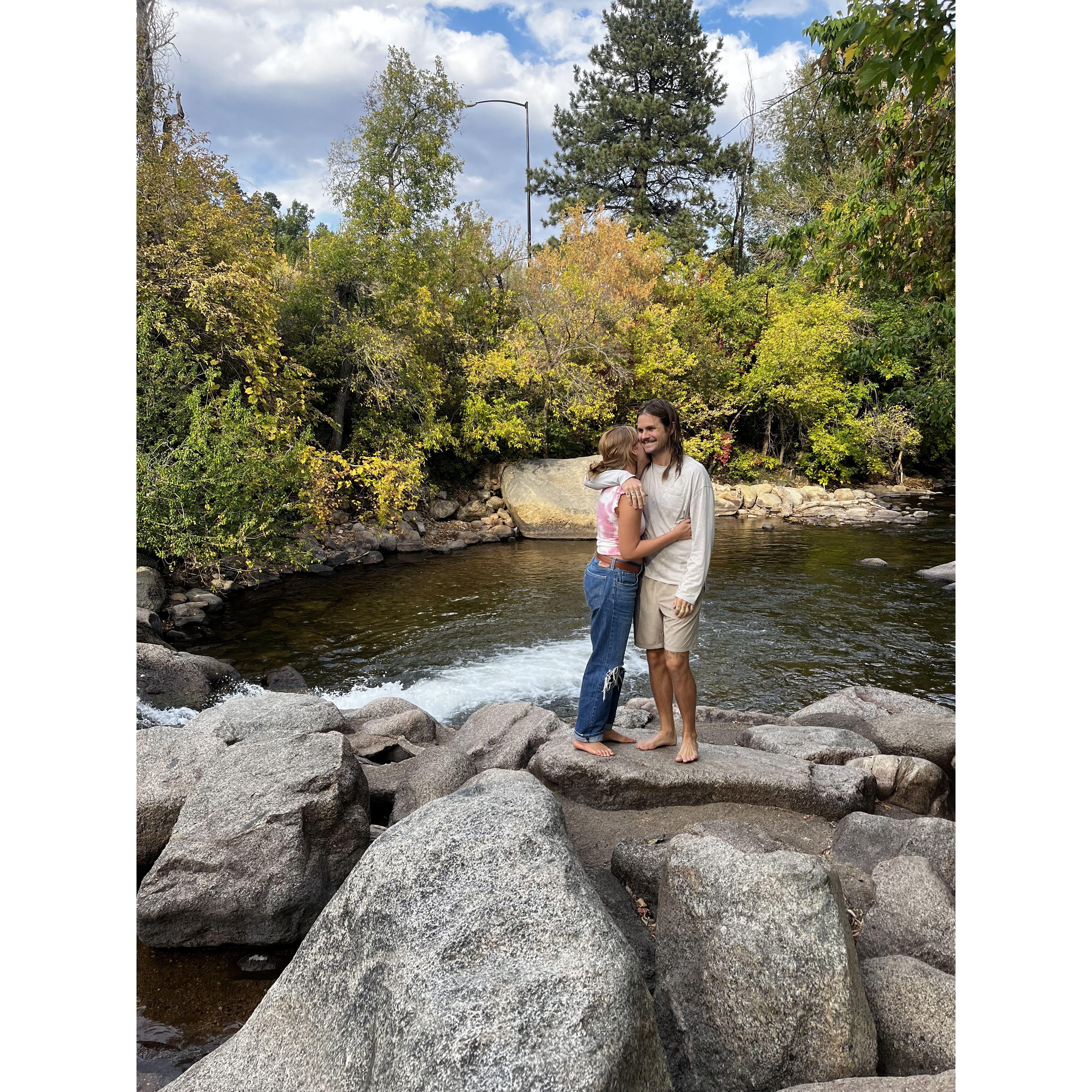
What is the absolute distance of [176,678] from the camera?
7.85 meters

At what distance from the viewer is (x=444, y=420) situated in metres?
19.7

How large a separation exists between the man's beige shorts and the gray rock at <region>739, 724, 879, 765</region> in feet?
4.39

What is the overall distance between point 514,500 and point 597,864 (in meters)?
15.4

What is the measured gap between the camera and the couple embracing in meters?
4.13

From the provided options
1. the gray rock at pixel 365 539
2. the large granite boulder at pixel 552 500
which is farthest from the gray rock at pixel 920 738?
the large granite boulder at pixel 552 500

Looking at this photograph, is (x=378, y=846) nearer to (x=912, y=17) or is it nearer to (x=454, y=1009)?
(x=454, y=1009)

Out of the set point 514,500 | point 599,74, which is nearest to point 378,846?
point 514,500

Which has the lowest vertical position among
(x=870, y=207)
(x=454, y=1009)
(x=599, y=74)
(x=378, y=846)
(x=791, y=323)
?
(x=454, y=1009)

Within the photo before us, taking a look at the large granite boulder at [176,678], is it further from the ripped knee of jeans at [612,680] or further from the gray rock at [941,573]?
the gray rock at [941,573]

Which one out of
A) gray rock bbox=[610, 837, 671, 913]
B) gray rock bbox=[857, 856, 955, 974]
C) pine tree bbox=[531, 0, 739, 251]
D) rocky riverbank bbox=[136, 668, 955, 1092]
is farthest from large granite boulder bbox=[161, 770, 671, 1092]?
pine tree bbox=[531, 0, 739, 251]

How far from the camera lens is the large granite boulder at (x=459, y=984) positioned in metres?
1.82

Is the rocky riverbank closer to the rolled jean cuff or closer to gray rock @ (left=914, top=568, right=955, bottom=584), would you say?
the rolled jean cuff

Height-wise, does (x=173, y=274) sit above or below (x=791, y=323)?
below

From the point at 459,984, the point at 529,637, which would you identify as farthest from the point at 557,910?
the point at 529,637
